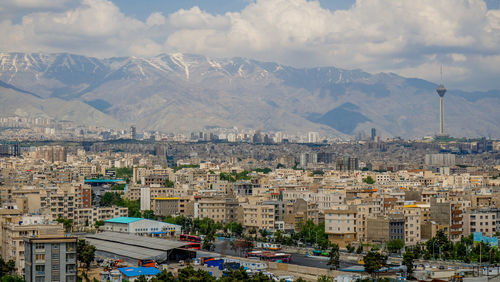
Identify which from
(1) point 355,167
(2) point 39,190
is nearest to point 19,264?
(2) point 39,190

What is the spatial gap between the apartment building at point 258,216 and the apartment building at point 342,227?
8.57 metres

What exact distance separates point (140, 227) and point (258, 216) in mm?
9090

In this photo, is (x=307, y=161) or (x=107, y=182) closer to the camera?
(x=107, y=182)

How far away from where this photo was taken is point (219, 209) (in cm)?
7519

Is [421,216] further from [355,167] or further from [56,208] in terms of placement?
[355,167]

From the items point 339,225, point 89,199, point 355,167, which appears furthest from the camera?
point 355,167

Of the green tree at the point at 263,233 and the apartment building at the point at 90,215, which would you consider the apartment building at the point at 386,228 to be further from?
the apartment building at the point at 90,215

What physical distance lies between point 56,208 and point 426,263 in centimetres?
3274

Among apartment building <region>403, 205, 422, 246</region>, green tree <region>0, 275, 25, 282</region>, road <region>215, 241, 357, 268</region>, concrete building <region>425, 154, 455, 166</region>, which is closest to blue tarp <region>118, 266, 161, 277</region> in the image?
green tree <region>0, 275, 25, 282</region>

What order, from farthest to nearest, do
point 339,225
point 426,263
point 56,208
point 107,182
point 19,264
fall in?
point 107,182
point 56,208
point 339,225
point 426,263
point 19,264

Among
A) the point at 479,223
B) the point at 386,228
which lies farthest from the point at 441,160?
the point at 386,228

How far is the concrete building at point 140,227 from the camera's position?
67.7 meters

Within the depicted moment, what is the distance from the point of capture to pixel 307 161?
628 ft

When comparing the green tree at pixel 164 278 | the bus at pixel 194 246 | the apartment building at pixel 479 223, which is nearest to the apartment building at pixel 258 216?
the bus at pixel 194 246
